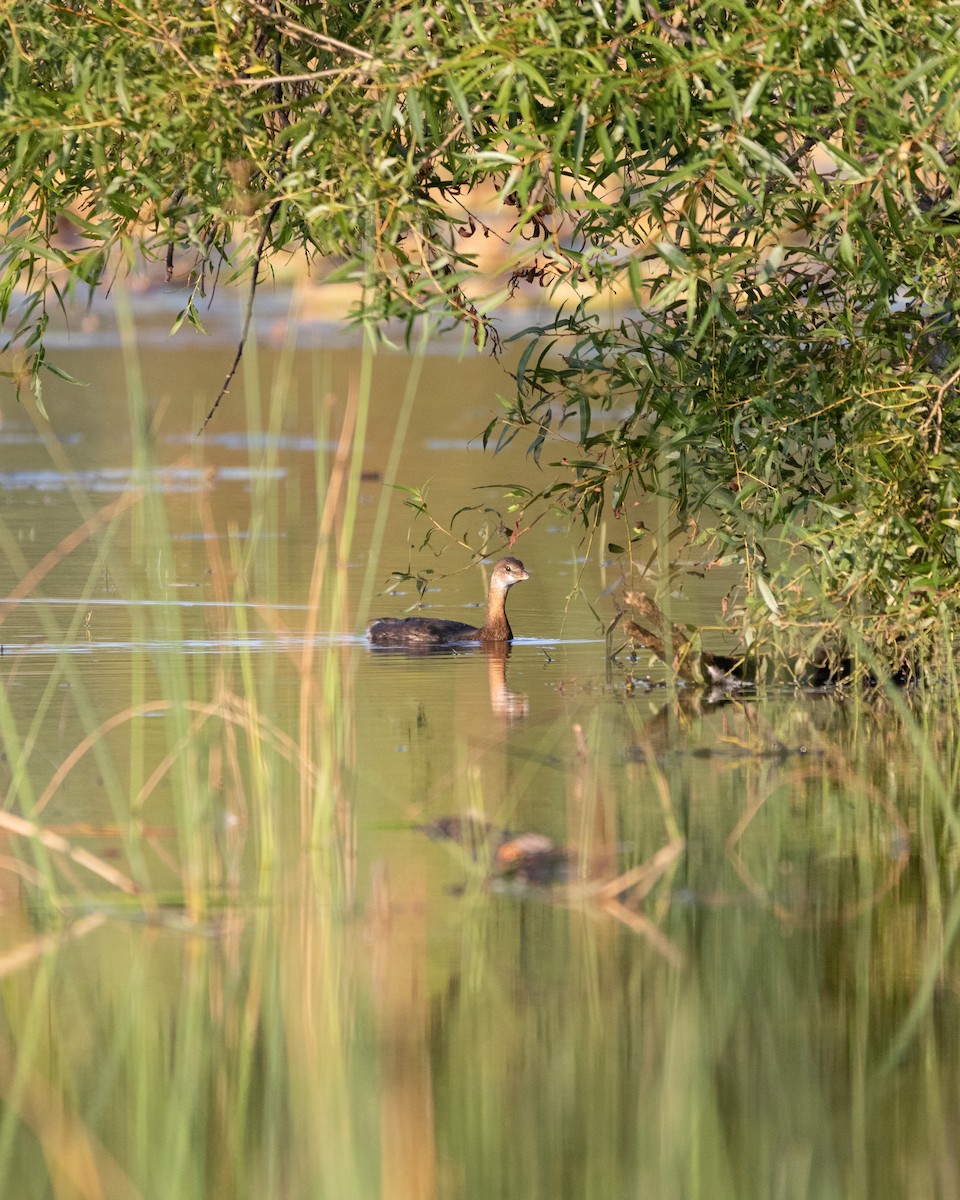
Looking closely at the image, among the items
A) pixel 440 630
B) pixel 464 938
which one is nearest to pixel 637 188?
pixel 464 938

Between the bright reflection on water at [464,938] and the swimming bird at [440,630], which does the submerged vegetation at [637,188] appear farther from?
the swimming bird at [440,630]

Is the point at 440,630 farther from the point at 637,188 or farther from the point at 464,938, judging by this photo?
the point at 464,938

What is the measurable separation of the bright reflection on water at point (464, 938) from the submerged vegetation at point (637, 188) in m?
0.79

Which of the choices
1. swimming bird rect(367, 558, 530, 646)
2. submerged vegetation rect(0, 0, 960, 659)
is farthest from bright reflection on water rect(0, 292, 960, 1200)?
swimming bird rect(367, 558, 530, 646)

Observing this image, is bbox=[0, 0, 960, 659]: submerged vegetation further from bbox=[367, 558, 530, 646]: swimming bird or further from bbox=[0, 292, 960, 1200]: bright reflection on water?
bbox=[367, 558, 530, 646]: swimming bird

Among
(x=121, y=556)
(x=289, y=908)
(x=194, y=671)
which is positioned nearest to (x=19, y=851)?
(x=289, y=908)

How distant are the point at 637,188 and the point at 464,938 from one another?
308 centimetres

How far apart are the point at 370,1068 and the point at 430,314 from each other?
2.97m

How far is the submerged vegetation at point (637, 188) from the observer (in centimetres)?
711

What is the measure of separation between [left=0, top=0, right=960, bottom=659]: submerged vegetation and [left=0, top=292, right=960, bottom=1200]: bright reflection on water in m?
0.79

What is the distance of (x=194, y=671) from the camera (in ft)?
32.4

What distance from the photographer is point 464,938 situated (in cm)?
595

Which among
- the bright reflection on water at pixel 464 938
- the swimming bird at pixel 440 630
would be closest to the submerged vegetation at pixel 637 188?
the bright reflection on water at pixel 464 938

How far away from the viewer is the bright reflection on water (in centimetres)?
463
